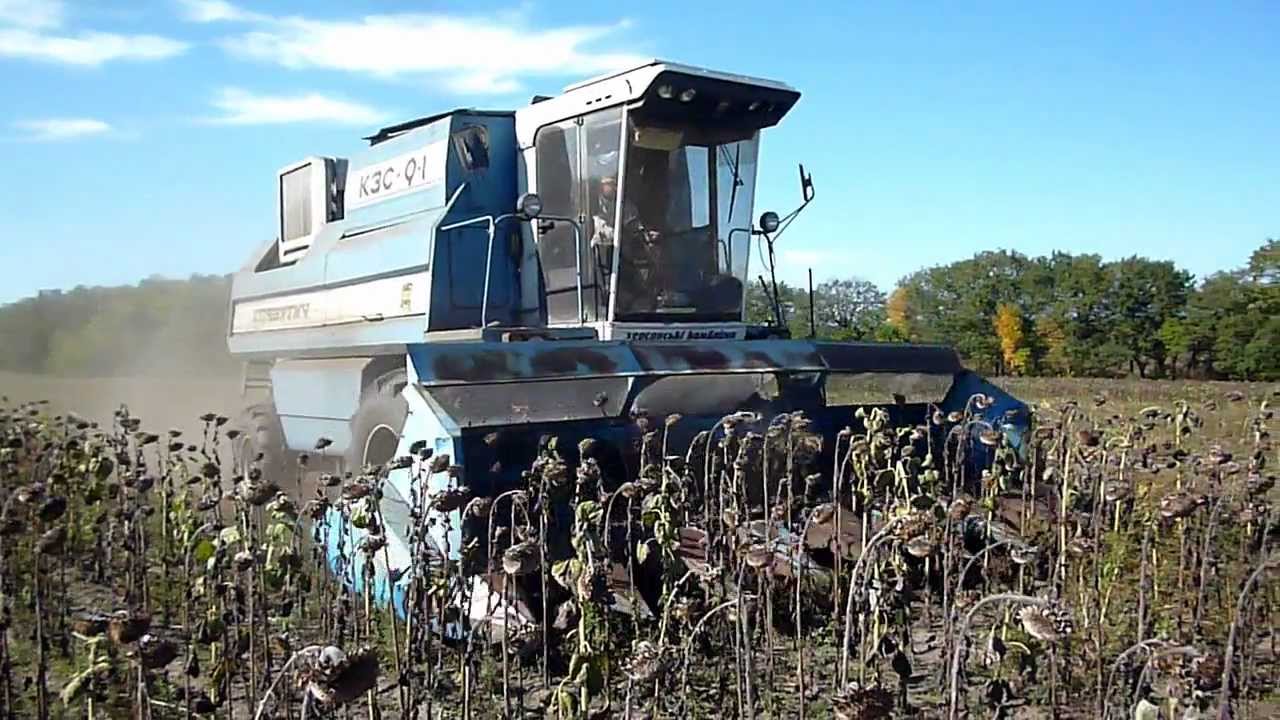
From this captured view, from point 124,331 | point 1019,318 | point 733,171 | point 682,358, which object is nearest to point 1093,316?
point 1019,318

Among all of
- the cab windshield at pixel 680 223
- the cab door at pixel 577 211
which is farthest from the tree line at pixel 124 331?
the cab windshield at pixel 680 223

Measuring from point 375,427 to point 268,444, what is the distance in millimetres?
3454

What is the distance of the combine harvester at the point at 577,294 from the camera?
235 inches

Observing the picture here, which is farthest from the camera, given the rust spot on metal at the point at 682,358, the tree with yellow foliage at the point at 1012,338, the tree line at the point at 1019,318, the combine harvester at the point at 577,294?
the tree with yellow foliage at the point at 1012,338

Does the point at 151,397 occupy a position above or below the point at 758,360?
below

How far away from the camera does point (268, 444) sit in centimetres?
978

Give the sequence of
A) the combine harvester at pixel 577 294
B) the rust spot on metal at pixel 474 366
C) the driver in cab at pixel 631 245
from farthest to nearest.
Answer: the driver in cab at pixel 631 245
the combine harvester at pixel 577 294
the rust spot on metal at pixel 474 366

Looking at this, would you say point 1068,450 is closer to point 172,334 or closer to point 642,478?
point 642,478

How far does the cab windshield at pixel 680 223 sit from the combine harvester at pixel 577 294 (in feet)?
0.04

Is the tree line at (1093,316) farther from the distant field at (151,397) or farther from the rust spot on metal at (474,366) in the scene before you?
the rust spot on metal at (474,366)

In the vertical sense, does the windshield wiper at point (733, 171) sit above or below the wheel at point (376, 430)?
above

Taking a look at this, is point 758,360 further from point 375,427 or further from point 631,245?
point 375,427

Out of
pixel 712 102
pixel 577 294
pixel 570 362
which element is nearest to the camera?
pixel 570 362

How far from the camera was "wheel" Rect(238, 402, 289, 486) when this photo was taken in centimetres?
949
